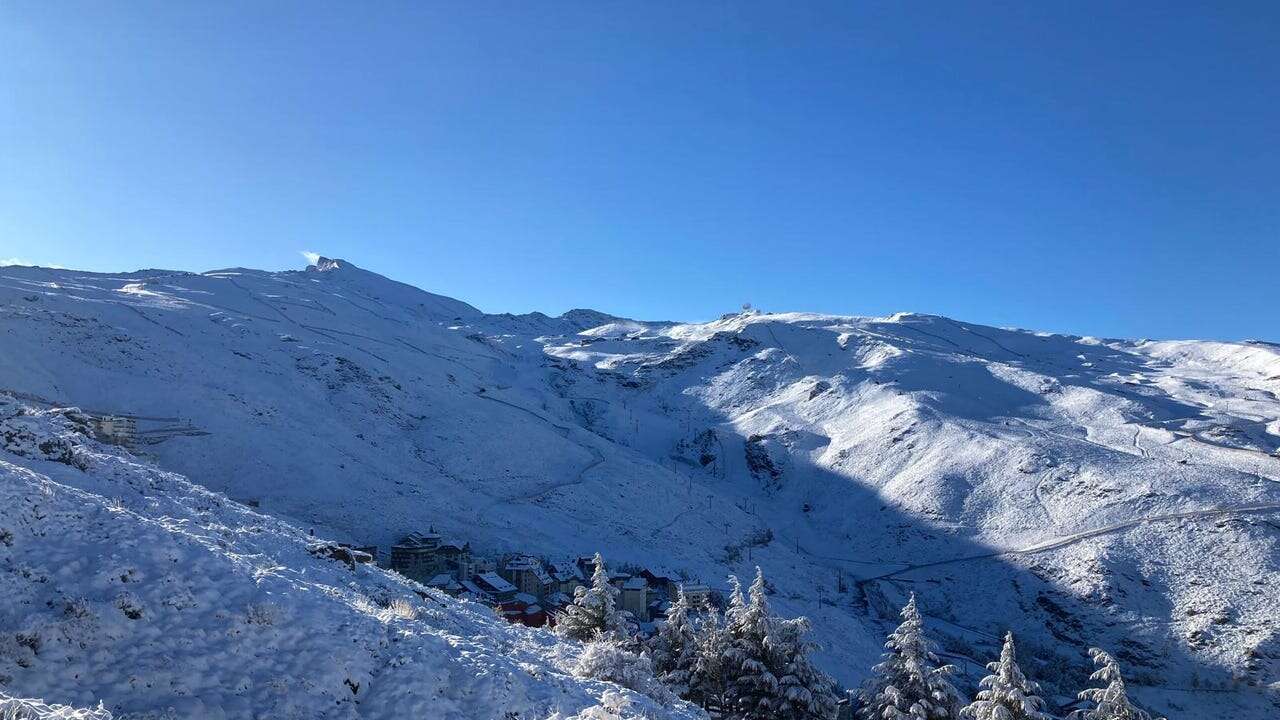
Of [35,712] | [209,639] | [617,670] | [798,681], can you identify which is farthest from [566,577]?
[35,712]

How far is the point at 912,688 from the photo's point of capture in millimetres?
21156

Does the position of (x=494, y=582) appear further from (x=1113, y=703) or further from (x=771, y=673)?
(x=1113, y=703)

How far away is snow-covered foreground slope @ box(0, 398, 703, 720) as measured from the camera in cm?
853

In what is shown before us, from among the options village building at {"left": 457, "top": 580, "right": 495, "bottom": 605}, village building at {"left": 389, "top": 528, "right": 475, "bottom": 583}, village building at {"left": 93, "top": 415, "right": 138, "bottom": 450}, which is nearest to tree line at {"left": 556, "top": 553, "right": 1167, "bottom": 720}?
village building at {"left": 457, "top": 580, "right": 495, "bottom": 605}

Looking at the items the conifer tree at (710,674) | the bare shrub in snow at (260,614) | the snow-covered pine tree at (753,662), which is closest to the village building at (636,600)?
the conifer tree at (710,674)

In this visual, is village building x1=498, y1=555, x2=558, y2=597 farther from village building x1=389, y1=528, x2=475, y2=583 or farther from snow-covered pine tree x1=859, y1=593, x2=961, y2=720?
snow-covered pine tree x1=859, y1=593, x2=961, y2=720

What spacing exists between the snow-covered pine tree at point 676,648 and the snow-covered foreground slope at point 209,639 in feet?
38.9

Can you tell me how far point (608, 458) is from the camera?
97.1m

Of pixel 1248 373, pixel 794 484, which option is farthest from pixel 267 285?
pixel 1248 373

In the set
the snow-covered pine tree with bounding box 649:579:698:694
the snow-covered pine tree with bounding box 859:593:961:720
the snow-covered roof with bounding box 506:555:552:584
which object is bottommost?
the snow-covered roof with bounding box 506:555:552:584

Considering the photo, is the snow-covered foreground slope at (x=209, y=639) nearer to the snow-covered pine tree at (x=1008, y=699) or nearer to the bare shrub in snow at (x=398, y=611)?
the bare shrub in snow at (x=398, y=611)

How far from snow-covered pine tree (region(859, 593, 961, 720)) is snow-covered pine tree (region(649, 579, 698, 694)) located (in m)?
6.36

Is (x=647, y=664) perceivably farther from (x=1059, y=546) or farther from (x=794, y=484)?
(x=794, y=484)

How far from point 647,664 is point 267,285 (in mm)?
182148
